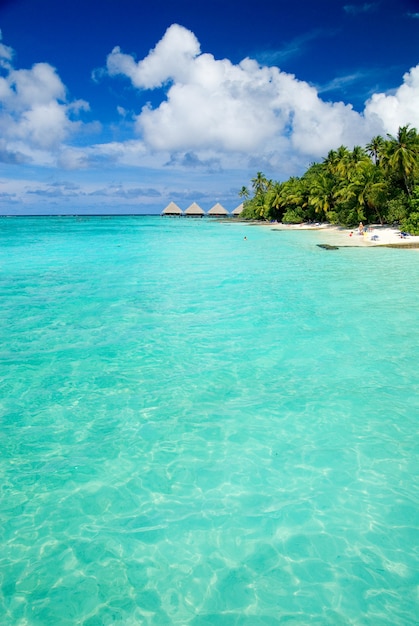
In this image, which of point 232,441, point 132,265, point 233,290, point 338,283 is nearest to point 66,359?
point 232,441

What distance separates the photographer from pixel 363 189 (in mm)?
37750

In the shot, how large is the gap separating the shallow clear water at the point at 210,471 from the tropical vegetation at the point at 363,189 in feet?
87.1

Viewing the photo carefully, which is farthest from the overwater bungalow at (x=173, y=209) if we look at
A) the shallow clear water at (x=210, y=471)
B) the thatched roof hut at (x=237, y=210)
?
the shallow clear water at (x=210, y=471)

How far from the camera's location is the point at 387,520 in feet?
13.2

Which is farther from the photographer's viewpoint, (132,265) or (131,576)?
(132,265)

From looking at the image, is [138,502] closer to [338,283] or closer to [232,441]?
[232,441]

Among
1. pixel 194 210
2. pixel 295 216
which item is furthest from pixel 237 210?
pixel 295 216

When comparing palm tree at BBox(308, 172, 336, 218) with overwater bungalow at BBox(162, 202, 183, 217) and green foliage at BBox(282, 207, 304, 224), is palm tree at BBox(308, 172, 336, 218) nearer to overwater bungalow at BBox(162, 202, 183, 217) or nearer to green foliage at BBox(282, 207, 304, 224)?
green foliage at BBox(282, 207, 304, 224)

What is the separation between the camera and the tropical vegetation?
32812 millimetres

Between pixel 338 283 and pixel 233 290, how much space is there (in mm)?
4162

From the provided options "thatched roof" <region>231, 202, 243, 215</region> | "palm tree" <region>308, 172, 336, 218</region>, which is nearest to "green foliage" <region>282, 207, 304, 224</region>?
"palm tree" <region>308, 172, 336, 218</region>

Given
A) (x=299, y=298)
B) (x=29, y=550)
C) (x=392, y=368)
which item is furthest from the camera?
(x=299, y=298)

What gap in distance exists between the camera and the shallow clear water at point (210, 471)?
11.0 ft

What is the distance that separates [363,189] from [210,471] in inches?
1502
